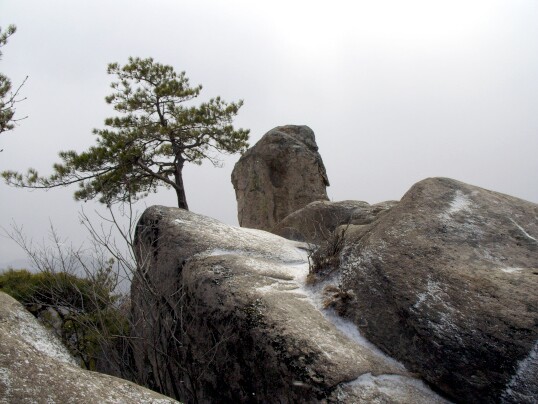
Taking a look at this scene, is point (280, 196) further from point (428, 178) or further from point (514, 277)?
point (514, 277)

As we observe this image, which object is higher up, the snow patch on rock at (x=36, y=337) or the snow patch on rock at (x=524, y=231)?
the snow patch on rock at (x=524, y=231)

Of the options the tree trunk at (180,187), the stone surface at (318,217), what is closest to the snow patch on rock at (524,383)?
the stone surface at (318,217)

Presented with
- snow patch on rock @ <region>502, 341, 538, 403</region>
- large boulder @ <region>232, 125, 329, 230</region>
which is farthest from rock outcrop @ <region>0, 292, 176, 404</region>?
large boulder @ <region>232, 125, 329, 230</region>

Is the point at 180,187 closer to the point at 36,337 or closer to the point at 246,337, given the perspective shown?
the point at 36,337

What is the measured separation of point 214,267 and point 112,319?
154 centimetres

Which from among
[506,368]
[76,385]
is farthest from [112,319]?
[506,368]

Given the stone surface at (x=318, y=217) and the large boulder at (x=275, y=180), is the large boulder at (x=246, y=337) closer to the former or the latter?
the stone surface at (x=318, y=217)

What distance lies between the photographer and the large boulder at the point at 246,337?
4.24 meters

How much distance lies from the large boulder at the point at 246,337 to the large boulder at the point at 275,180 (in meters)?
6.55

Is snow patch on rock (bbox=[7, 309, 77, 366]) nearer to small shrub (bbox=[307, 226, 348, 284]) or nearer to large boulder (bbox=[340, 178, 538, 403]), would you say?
small shrub (bbox=[307, 226, 348, 284])

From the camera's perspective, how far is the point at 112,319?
19.9 feet

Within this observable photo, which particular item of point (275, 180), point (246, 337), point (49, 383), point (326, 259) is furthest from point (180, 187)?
point (49, 383)

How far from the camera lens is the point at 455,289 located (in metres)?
4.76

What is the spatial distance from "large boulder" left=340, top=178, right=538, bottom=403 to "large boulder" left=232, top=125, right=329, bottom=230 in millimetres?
7048
